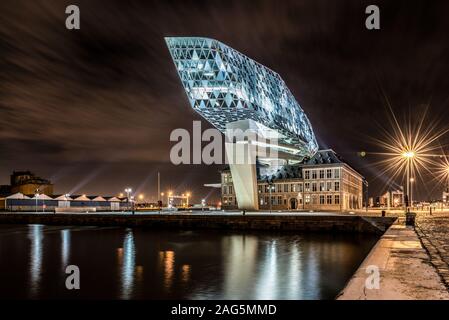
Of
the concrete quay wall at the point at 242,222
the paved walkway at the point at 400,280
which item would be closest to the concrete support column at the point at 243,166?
the concrete quay wall at the point at 242,222

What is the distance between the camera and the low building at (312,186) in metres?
83.2

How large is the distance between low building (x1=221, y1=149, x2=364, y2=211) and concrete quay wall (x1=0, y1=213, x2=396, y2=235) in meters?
31.1

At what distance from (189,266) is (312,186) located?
62.0 m

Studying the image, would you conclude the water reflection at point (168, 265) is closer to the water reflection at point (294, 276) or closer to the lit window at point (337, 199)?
the water reflection at point (294, 276)

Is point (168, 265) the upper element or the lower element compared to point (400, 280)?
lower

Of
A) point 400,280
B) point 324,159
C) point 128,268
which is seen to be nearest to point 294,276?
point 128,268

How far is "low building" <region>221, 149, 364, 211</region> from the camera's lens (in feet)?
273

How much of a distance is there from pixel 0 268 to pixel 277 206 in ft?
220

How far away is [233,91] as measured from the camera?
192ft

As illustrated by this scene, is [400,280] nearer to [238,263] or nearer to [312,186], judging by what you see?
[238,263]

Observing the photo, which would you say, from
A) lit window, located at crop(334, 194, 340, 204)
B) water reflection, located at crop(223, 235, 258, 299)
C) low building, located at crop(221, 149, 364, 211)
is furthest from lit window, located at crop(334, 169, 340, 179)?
water reflection, located at crop(223, 235, 258, 299)

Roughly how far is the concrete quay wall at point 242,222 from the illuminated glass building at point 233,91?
15252 mm
